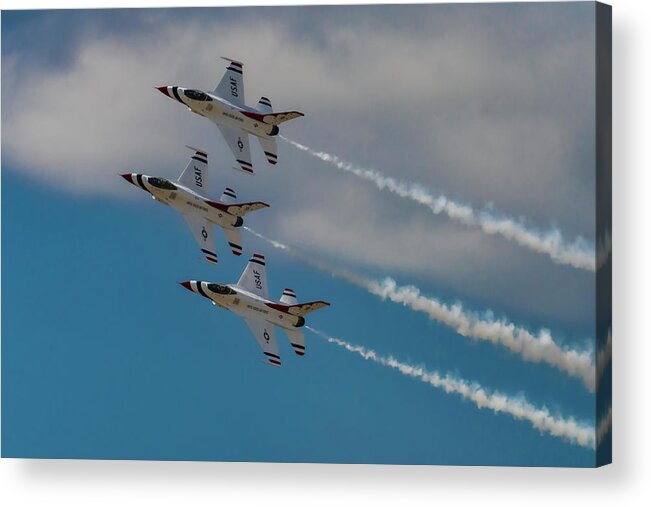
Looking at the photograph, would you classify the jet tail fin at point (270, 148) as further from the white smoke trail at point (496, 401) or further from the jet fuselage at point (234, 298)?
the white smoke trail at point (496, 401)

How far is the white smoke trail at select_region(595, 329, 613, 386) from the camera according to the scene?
24.5 m

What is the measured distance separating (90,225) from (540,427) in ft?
20.7

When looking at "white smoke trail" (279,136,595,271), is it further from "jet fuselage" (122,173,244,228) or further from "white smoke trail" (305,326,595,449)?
"white smoke trail" (305,326,595,449)

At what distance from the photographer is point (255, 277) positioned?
25.3m

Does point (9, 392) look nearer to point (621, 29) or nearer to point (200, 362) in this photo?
point (200, 362)

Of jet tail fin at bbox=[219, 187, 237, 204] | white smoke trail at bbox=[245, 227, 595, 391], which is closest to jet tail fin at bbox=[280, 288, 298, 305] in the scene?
white smoke trail at bbox=[245, 227, 595, 391]

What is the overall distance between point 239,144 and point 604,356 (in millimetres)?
5325

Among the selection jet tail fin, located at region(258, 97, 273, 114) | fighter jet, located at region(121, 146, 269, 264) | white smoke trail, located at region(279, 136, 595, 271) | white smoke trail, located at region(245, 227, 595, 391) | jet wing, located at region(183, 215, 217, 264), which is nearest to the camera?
white smoke trail, located at region(279, 136, 595, 271)

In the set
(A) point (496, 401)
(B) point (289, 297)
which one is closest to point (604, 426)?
(A) point (496, 401)

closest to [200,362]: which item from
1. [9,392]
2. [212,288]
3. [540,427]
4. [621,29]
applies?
[212,288]

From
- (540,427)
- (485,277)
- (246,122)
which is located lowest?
(540,427)

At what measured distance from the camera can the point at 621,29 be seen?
971 inches

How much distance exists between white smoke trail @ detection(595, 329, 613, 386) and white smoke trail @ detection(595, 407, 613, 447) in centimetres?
52

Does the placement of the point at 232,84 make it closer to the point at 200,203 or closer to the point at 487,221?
the point at 200,203
